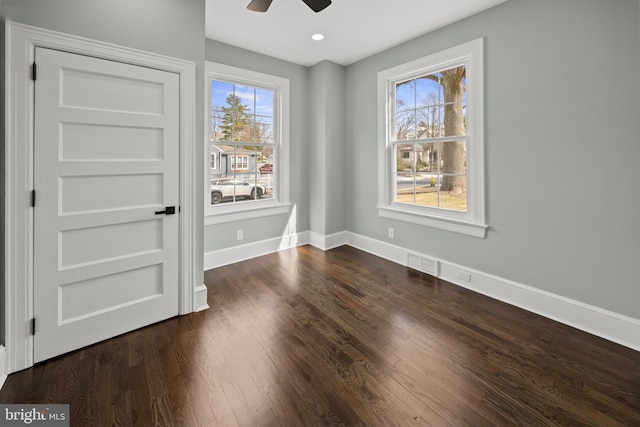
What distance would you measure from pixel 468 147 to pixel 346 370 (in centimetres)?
251

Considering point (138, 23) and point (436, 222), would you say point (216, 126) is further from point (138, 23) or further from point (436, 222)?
point (436, 222)

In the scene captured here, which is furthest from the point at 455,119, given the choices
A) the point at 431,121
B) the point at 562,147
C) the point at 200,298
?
the point at 200,298

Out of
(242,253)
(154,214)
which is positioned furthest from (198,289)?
(242,253)

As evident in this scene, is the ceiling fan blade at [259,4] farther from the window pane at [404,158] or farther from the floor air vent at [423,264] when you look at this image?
the floor air vent at [423,264]

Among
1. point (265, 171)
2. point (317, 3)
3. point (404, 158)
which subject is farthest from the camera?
point (265, 171)

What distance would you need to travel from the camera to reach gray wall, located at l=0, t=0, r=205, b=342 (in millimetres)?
1869

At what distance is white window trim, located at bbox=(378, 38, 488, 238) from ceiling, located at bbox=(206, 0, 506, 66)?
35 centimetres

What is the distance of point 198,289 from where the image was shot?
2.65 meters

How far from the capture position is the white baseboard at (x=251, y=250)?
3754mm

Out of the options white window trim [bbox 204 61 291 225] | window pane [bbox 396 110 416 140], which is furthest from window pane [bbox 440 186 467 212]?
white window trim [bbox 204 61 291 225]

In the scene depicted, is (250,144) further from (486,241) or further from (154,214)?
(486,241)

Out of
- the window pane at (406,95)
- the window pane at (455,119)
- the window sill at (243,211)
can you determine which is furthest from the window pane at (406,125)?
the window sill at (243,211)

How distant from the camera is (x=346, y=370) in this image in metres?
1.90

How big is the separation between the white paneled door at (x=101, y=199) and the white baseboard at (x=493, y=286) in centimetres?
136
